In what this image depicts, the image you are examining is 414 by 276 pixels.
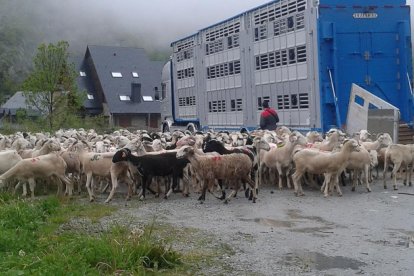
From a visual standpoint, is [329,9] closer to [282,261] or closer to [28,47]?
[282,261]

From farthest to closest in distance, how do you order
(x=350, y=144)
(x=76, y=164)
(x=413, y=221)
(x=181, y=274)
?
1. (x=76, y=164)
2. (x=350, y=144)
3. (x=413, y=221)
4. (x=181, y=274)

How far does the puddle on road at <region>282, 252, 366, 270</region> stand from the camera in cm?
777

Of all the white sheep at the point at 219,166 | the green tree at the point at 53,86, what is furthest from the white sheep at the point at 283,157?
the green tree at the point at 53,86

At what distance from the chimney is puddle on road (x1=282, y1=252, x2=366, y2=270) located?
161 ft

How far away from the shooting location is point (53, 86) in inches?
1166

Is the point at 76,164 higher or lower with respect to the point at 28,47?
lower

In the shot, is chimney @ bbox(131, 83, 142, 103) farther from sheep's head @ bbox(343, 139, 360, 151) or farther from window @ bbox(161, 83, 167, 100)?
sheep's head @ bbox(343, 139, 360, 151)

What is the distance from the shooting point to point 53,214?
37.7 ft

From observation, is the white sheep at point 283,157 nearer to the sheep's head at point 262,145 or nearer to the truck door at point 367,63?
the sheep's head at point 262,145

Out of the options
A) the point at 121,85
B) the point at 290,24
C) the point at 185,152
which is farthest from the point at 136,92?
the point at 185,152

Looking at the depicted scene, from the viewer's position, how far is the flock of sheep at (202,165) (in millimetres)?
13664

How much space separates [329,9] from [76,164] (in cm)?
1051

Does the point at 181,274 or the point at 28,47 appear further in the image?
the point at 28,47

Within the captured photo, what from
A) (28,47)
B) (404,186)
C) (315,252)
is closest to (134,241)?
(315,252)
